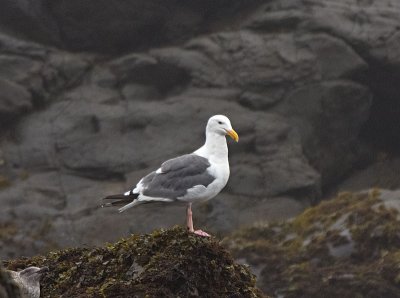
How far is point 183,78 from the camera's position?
20234 millimetres

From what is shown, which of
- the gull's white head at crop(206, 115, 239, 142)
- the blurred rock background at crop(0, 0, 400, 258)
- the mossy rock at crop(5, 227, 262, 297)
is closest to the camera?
the mossy rock at crop(5, 227, 262, 297)

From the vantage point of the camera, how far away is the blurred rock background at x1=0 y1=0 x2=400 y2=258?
18.9 metres

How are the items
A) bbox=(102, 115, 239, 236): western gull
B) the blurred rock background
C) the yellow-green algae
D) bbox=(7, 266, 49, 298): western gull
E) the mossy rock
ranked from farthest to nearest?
1. the blurred rock background
2. the yellow-green algae
3. bbox=(102, 115, 239, 236): western gull
4. the mossy rock
5. bbox=(7, 266, 49, 298): western gull

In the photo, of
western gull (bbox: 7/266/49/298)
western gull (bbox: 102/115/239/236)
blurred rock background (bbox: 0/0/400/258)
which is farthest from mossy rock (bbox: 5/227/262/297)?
blurred rock background (bbox: 0/0/400/258)

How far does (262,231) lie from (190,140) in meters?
4.93

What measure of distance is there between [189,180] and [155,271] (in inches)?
126

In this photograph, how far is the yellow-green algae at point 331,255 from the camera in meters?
13.0

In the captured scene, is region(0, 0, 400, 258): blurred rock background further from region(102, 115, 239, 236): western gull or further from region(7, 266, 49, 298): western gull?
region(7, 266, 49, 298): western gull

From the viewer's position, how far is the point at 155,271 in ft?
21.3

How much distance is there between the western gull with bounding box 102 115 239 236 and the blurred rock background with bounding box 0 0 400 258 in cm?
836

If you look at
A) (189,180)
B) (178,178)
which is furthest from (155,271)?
(178,178)

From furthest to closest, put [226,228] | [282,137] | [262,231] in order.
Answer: [282,137] → [226,228] → [262,231]

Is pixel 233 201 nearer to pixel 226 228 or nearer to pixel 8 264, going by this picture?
pixel 226 228

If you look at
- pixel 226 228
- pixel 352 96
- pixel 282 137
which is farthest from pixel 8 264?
pixel 352 96
